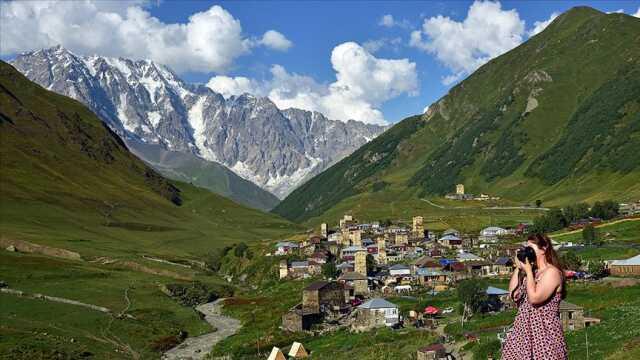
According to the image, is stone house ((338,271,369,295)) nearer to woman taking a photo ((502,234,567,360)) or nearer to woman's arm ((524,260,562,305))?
woman taking a photo ((502,234,567,360))

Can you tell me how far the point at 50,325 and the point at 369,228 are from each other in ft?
384

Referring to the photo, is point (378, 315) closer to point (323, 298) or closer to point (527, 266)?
point (323, 298)

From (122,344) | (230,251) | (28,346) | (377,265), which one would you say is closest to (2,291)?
(122,344)

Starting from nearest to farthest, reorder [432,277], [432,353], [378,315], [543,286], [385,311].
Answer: [543,286] < [432,353] < [378,315] < [385,311] < [432,277]

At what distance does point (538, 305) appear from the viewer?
548 inches

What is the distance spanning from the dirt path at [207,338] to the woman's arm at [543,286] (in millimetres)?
70712

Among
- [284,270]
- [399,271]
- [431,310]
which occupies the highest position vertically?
[284,270]

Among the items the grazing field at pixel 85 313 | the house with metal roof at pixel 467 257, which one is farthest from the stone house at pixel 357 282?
the grazing field at pixel 85 313

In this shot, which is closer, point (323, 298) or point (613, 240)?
point (323, 298)

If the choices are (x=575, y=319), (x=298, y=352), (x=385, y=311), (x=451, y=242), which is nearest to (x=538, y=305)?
(x=575, y=319)

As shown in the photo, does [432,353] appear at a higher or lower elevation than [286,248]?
lower

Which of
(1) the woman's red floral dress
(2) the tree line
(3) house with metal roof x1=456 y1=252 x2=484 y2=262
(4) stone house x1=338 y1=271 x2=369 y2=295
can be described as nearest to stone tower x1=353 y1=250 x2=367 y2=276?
(4) stone house x1=338 y1=271 x2=369 y2=295

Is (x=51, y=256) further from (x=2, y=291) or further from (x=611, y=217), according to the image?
(x=611, y=217)

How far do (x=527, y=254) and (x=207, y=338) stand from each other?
84.8m
